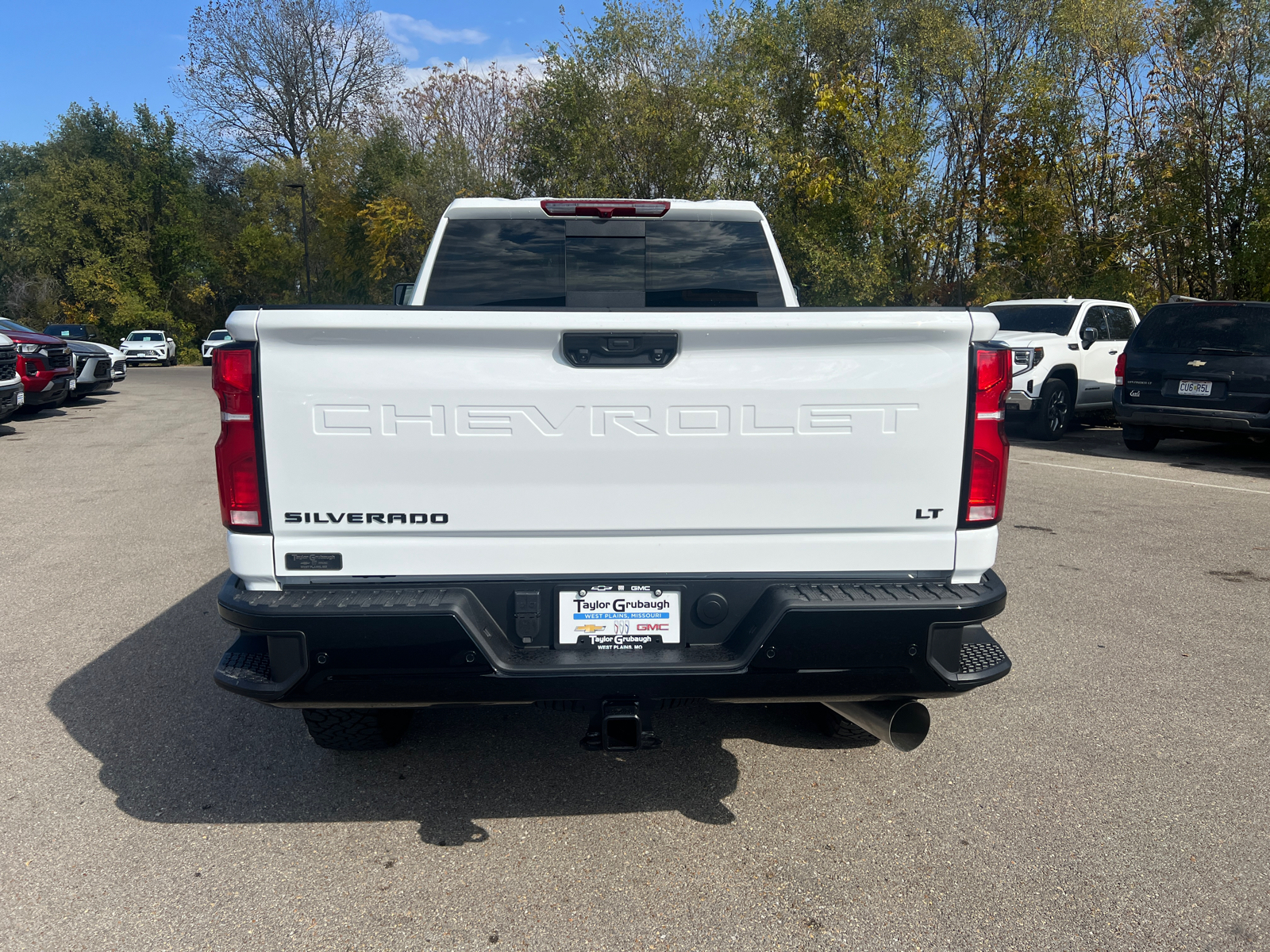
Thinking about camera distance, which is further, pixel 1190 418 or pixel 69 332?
pixel 69 332

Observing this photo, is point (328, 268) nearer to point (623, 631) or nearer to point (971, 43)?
point (971, 43)

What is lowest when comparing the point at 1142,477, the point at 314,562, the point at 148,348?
the point at 148,348

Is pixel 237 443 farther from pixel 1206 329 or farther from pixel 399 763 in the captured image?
pixel 1206 329

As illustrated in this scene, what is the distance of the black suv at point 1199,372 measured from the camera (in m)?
11.2

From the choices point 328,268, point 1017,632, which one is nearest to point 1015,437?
point 1017,632

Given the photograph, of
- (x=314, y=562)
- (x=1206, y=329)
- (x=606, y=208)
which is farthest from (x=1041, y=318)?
(x=314, y=562)

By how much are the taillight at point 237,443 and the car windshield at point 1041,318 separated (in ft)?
44.7

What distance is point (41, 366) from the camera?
1570cm

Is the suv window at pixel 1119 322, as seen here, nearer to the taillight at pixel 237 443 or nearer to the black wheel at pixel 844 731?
the black wheel at pixel 844 731

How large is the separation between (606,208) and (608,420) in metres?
1.87

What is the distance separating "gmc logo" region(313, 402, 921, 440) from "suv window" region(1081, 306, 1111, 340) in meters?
13.4

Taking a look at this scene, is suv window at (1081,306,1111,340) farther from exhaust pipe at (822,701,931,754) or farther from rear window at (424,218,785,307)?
exhaust pipe at (822,701,931,754)

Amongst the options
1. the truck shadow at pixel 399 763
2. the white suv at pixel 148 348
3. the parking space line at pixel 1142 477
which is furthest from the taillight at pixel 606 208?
the white suv at pixel 148 348

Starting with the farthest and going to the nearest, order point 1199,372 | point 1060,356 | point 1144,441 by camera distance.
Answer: point 1060,356
point 1144,441
point 1199,372
